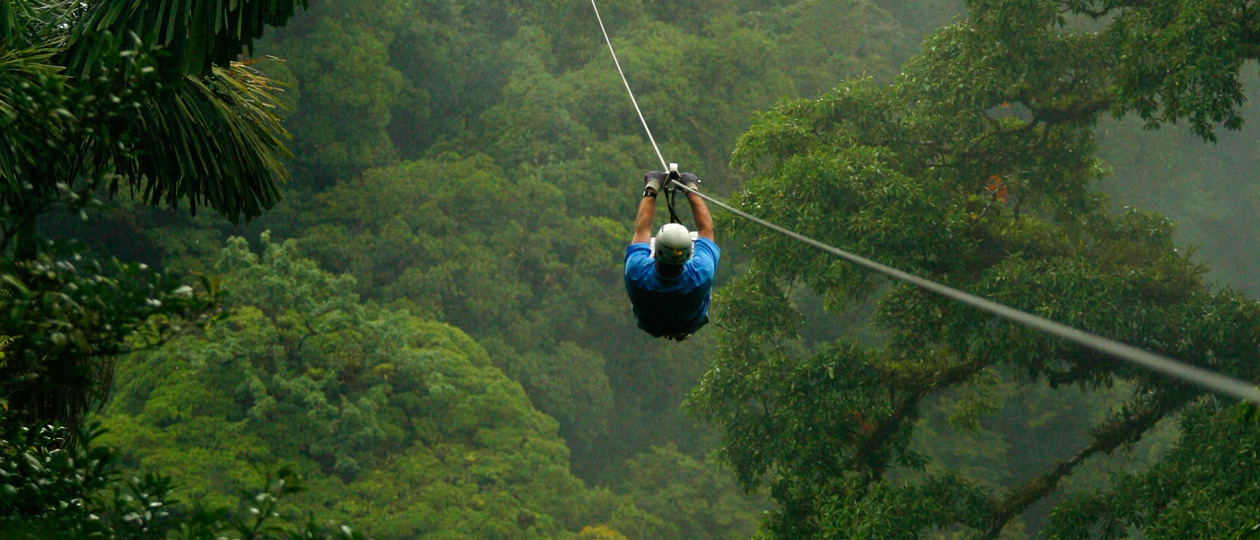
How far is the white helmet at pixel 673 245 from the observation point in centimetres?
354

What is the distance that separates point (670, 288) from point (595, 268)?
15501 millimetres

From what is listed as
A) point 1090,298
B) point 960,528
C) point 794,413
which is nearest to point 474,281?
point 960,528

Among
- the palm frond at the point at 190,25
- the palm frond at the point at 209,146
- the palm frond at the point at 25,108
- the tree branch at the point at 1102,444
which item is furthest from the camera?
the tree branch at the point at 1102,444

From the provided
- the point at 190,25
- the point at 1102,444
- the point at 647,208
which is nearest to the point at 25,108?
the point at 190,25

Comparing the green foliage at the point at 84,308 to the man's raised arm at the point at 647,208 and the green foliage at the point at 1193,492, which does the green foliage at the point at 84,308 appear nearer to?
the man's raised arm at the point at 647,208

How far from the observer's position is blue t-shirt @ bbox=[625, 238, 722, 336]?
3760mm

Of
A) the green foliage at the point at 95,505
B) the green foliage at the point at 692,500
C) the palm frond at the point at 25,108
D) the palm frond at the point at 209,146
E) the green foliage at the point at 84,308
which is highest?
Answer: the green foliage at the point at 692,500

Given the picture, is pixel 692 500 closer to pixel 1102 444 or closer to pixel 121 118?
pixel 1102 444

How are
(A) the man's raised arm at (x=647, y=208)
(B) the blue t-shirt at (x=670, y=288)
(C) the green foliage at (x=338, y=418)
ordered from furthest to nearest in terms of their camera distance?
(C) the green foliage at (x=338, y=418) < (A) the man's raised arm at (x=647, y=208) < (B) the blue t-shirt at (x=670, y=288)

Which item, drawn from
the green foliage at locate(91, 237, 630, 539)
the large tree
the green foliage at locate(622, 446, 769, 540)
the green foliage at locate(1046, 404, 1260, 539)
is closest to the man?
the green foliage at locate(1046, 404, 1260, 539)

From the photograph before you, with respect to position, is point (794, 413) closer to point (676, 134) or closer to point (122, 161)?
point (122, 161)

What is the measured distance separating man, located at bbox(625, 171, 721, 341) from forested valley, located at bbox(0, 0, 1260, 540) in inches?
47.3

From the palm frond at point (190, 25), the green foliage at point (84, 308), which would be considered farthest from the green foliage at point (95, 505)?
the palm frond at point (190, 25)

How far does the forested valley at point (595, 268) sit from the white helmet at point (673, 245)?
1195 millimetres
